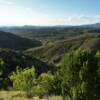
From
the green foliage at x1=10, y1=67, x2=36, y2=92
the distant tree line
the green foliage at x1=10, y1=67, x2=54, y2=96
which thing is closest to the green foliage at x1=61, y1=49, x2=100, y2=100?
the distant tree line

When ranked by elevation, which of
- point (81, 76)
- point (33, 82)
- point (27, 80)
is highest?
point (81, 76)

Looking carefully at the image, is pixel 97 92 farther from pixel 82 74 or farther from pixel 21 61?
pixel 21 61

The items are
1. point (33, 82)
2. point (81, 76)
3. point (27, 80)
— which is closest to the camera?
point (81, 76)

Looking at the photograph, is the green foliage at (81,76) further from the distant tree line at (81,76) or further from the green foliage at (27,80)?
the green foliage at (27,80)

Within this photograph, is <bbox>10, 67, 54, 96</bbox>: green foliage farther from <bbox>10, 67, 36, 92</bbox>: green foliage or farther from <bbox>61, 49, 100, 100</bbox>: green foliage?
<bbox>61, 49, 100, 100</bbox>: green foliage

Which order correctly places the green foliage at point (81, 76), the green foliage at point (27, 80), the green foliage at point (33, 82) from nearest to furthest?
the green foliage at point (81, 76) → the green foliage at point (33, 82) → the green foliage at point (27, 80)

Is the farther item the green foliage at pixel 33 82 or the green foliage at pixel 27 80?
the green foliage at pixel 27 80

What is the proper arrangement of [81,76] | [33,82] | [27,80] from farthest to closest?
[33,82]
[27,80]
[81,76]

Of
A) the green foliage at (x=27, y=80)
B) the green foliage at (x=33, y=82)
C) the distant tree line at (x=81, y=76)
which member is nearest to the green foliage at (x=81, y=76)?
the distant tree line at (x=81, y=76)

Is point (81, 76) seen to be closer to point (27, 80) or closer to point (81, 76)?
point (81, 76)

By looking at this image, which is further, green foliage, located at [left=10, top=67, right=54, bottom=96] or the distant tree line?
green foliage, located at [left=10, top=67, right=54, bottom=96]

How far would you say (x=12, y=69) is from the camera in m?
126

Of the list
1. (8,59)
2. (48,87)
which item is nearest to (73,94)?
(48,87)

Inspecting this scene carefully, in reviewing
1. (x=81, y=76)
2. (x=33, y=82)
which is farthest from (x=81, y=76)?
(x=33, y=82)
